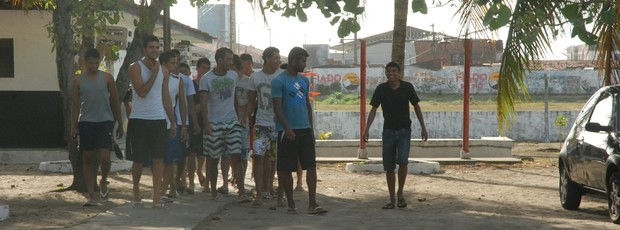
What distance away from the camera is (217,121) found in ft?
42.1

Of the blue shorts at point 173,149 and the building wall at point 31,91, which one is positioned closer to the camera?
the blue shorts at point 173,149

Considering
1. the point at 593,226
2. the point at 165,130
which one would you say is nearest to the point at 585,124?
the point at 593,226

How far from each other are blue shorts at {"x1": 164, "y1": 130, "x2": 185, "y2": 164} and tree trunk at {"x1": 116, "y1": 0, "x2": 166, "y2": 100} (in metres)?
1.85

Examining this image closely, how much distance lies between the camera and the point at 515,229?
1045cm

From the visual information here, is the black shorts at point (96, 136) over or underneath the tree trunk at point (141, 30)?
underneath

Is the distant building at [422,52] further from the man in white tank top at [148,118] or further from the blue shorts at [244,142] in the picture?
the man in white tank top at [148,118]

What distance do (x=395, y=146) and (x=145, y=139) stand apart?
2.94 meters

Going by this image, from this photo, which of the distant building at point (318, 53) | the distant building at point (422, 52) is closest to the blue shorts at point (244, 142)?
the distant building at point (422, 52)

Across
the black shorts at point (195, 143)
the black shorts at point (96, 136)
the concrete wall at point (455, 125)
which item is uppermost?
the black shorts at point (96, 136)

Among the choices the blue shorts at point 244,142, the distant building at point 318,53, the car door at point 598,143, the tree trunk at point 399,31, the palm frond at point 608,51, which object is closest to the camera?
the car door at point 598,143

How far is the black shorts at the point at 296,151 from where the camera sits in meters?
11.5

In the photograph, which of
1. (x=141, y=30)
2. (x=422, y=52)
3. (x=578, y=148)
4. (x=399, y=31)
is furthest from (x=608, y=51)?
(x=422, y=52)

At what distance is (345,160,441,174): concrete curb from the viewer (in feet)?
61.3

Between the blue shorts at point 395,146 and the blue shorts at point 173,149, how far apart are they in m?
2.28
